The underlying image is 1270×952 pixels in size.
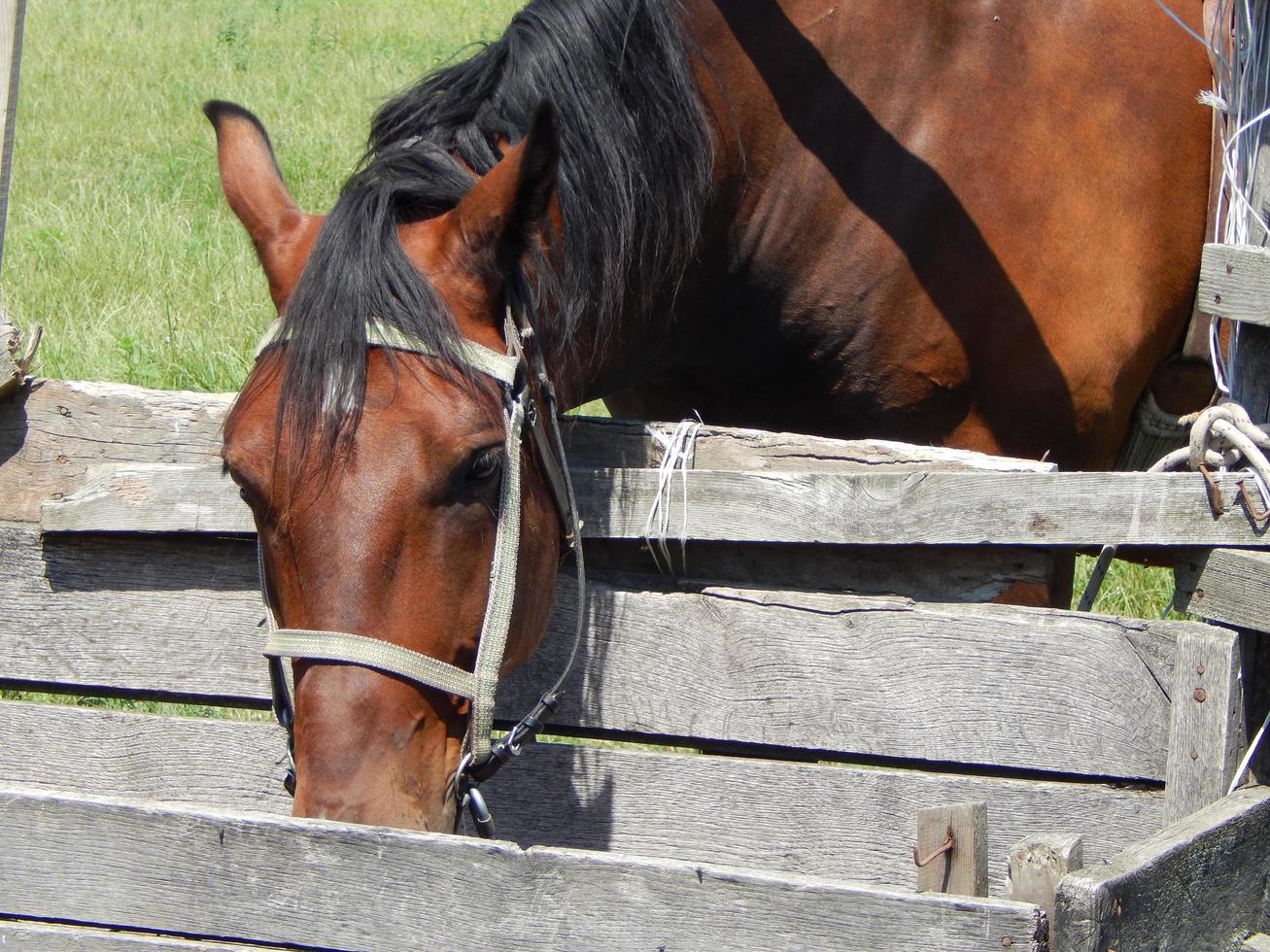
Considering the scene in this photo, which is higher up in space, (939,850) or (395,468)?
(395,468)

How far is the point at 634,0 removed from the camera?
2455 mm

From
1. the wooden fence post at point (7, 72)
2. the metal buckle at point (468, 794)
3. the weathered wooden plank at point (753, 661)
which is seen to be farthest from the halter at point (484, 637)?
the wooden fence post at point (7, 72)

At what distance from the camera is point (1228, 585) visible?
1971 mm

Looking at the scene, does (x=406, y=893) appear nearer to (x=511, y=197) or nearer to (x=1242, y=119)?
(x=511, y=197)

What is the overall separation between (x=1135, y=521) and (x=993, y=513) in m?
0.22

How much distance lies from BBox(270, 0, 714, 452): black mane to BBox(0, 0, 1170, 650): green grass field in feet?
1.04

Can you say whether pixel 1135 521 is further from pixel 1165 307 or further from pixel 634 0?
pixel 634 0

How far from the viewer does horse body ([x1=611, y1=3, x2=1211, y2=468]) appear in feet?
9.13

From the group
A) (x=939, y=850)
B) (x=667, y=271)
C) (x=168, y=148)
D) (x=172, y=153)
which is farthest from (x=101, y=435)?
(x=168, y=148)

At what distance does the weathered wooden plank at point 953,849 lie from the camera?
167cm

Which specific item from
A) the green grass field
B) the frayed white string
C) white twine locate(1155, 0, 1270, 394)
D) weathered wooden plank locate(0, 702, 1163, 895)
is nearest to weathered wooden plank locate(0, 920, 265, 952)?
weathered wooden plank locate(0, 702, 1163, 895)

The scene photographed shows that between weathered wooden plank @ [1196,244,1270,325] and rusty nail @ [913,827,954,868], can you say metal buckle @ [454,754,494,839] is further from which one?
weathered wooden plank @ [1196,244,1270,325]

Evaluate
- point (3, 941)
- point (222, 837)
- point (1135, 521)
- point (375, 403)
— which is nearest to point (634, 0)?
point (375, 403)

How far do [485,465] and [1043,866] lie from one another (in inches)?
37.8
